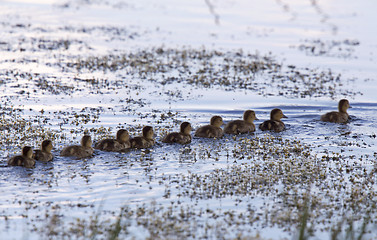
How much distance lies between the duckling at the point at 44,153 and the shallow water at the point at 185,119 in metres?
0.19

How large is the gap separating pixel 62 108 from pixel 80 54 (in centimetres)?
784

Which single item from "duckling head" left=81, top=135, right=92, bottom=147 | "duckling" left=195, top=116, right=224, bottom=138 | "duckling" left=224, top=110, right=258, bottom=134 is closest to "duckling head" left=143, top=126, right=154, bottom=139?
"duckling" left=195, top=116, right=224, bottom=138

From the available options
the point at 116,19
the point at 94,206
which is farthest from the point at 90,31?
the point at 94,206

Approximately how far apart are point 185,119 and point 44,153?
4843mm

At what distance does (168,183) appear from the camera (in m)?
9.83

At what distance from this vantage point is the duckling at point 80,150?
11.1 m

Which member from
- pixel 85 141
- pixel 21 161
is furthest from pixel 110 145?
pixel 21 161

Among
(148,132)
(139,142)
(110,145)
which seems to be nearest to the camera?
(110,145)

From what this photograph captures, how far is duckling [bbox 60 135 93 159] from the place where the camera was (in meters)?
11.1

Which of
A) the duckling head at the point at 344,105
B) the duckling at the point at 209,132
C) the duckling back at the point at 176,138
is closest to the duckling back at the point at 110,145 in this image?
the duckling back at the point at 176,138

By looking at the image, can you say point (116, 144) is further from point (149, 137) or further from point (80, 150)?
point (149, 137)

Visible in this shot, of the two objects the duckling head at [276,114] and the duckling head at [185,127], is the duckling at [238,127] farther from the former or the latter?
the duckling head at [185,127]

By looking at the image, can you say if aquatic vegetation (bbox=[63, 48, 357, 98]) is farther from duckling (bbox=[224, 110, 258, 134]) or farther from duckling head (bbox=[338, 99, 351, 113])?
duckling (bbox=[224, 110, 258, 134])

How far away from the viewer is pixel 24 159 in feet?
34.0
